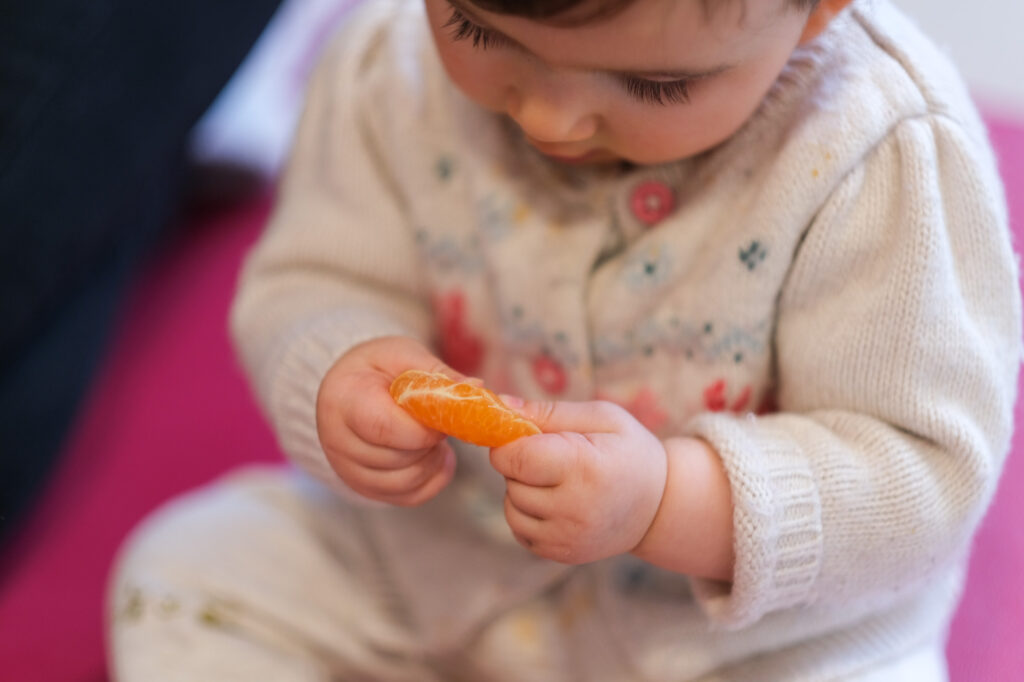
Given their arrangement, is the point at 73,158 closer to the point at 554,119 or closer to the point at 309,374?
the point at 309,374

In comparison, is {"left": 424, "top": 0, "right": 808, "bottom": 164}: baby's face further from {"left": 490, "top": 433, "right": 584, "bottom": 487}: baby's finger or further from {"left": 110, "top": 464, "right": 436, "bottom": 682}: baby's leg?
{"left": 110, "top": 464, "right": 436, "bottom": 682}: baby's leg

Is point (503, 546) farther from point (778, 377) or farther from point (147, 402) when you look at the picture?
point (147, 402)

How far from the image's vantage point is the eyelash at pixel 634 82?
21.5 inches

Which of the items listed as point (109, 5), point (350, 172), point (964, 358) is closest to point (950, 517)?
point (964, 358)

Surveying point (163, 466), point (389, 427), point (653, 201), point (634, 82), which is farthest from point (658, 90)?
point (163, 466)

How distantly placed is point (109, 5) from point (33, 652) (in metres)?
0.53

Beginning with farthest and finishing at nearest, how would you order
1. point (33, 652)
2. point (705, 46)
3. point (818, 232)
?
1. point (33, 652)
2. point (818, 232)
3. point (705, 46)

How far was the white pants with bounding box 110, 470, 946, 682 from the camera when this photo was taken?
2.40 ft

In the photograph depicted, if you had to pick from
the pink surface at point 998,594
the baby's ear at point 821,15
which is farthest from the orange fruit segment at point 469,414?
the pink surface at point 998,594

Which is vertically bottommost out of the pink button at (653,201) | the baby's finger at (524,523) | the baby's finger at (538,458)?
the baby's finger at (524,523)

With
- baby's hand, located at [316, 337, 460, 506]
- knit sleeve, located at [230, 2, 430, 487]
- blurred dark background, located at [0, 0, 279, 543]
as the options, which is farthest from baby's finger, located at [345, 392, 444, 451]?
blurred dark background, located at [0, 0, 279, 543]

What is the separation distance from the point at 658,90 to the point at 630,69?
0.11 ft

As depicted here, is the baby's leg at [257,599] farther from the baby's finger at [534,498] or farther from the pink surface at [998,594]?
the pink surface at [998,594]

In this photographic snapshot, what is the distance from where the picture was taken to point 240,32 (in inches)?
39.0
